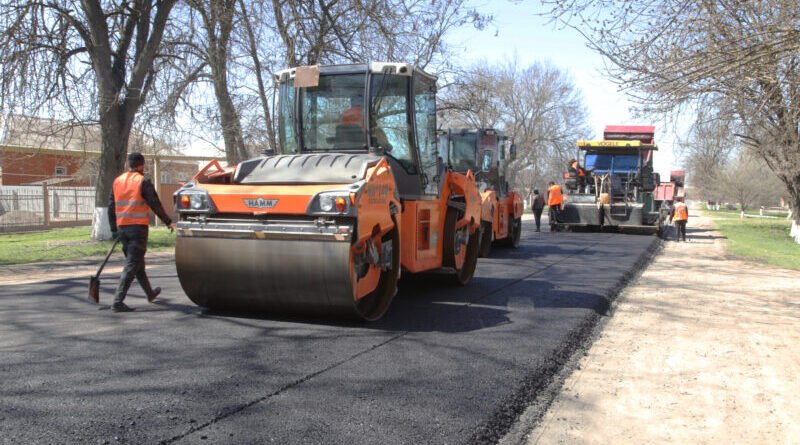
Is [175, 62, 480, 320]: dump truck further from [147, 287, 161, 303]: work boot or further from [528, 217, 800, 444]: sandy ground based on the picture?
[528, 217, 800, 444]: sandy ground

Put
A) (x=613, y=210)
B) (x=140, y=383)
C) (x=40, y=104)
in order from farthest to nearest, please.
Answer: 1. (x=613, y=210)
2. (x=40, y=104)
3. (x=140, y=383)

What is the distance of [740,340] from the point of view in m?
6.23

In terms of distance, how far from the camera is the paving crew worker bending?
6176 millimetres

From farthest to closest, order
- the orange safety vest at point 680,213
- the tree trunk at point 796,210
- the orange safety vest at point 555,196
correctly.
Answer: the tree trunk at point 796,210 → the orange safety vest at point 555,196 → the orange safety vest at point 680,213

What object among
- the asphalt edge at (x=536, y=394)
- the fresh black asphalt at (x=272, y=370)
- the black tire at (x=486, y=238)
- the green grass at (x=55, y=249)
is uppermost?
the black tire at (x=486, y=238)

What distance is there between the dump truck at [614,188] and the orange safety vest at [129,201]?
15.3 metres

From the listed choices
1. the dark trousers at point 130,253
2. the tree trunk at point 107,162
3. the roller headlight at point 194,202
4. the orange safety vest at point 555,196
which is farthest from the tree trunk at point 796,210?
the dark trousers at point 130,253

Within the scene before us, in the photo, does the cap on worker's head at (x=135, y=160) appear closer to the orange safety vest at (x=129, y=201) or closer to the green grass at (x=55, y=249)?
the orange safety vest at (x=129, y=201)

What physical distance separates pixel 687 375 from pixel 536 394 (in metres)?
1.50

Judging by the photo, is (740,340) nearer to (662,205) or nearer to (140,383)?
(140,383)

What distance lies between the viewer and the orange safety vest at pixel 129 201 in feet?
20.3

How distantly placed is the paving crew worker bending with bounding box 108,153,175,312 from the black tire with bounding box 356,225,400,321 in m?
2.11

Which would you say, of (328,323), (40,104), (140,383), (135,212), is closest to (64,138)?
(40,104)

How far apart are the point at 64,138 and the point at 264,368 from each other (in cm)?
1189
